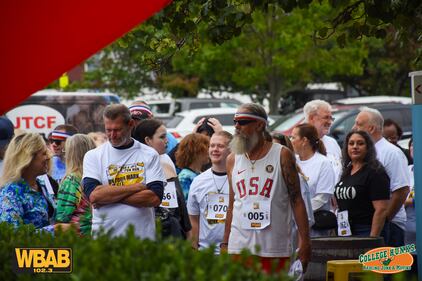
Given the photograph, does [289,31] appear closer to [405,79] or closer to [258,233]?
[405,79]

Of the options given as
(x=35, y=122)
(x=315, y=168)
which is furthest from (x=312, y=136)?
(x=35, y=122)

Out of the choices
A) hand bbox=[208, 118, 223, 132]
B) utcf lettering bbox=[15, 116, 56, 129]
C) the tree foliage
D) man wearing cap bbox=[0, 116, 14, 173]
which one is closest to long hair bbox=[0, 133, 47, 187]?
man wearing cap bbox=[0, 116, 14, 173]

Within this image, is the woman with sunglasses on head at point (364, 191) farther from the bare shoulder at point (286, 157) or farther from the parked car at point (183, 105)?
the parked car at point (183, 105)

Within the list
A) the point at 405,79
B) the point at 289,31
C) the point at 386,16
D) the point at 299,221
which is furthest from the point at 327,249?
the point at 405,79

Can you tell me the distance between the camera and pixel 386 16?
294 inches

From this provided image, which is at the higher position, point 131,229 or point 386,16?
point 386,16

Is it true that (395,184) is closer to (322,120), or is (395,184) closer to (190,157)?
(322,120)

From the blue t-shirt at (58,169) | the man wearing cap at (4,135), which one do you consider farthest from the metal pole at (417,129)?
the blue t-shirt at (58,169)

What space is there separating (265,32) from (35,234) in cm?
3120

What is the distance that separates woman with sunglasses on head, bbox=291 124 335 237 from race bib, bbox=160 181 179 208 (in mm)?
1326

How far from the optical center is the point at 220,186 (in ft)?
29.0

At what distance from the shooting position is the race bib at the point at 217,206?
878 centimetres

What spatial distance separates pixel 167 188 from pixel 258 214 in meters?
1.87

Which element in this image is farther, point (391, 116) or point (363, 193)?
point (391, 116)
